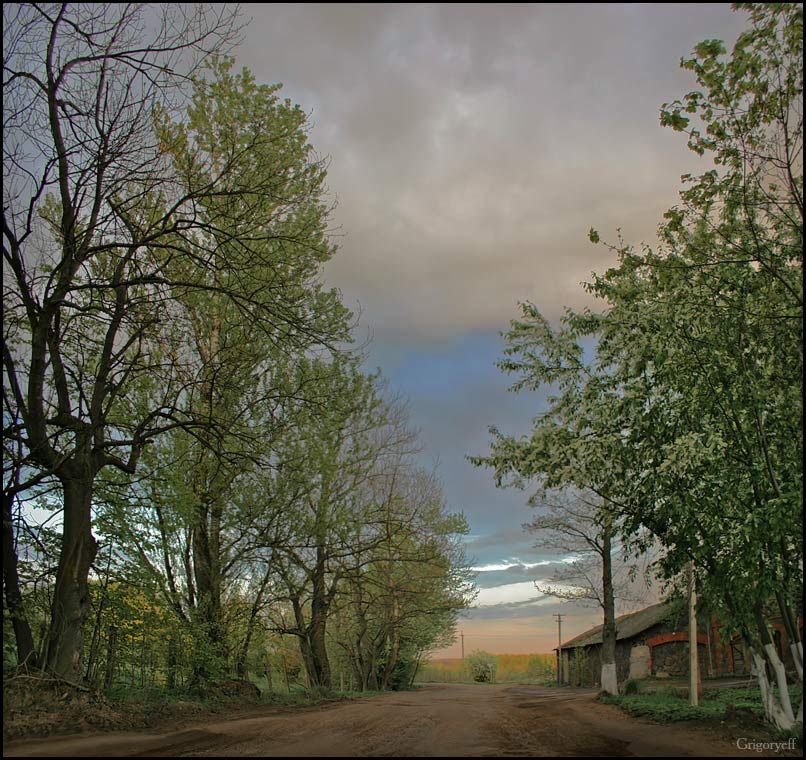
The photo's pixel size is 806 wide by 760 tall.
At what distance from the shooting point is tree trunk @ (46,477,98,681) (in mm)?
10391

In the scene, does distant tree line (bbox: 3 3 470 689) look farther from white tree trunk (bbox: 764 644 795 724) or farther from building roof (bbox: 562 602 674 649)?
building roof (bbox: 562 602 674 649)

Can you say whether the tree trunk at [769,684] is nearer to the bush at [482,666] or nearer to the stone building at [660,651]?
the stone building at [660,651]

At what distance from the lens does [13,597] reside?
10.1m

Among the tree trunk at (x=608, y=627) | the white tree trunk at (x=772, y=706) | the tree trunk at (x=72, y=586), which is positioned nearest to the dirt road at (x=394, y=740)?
the white tree trunk at (x=772, y=706)

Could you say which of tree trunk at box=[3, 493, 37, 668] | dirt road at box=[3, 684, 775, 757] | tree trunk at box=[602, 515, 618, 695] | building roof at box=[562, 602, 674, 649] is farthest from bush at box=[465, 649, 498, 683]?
tree trunk at box=[3, 493, 37, 668]

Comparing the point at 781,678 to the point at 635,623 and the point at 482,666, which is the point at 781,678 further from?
the point at 482,666

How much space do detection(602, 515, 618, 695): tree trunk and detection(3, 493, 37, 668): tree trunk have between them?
18.7m

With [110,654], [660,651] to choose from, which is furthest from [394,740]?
[660,651]

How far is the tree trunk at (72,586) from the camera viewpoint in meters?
10.4

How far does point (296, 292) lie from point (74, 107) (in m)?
5.44

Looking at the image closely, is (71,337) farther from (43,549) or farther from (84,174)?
(43,549)

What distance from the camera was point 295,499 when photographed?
59.7 ft

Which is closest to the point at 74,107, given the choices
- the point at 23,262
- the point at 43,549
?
the point at 23,262

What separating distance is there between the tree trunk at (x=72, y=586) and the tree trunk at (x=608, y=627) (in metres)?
17.8
